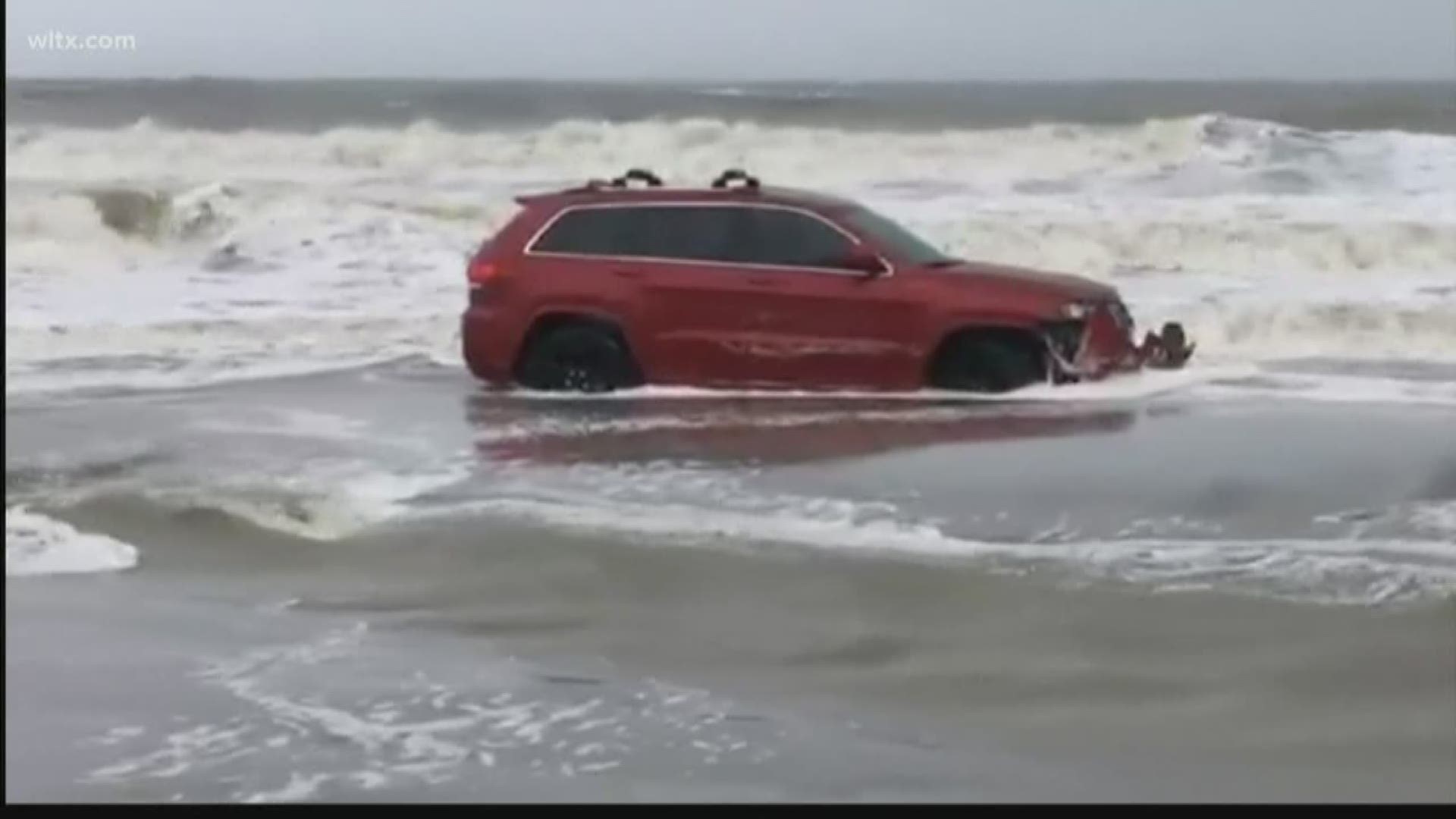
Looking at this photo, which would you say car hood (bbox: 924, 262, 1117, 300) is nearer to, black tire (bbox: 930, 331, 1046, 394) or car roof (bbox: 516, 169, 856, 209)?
black tire (bbox: 930, 331, 1046, 394)

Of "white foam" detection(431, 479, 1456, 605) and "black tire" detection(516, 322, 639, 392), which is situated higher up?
"black tire" detection(516, 322, 639, 392)

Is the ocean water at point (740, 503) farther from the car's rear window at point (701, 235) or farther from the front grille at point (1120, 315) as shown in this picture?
the car's rear window at point (701, 235)

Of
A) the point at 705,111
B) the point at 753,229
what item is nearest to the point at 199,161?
the point at 705,111

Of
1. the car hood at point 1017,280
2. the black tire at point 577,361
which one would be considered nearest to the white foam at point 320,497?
the black tire at point 577,361

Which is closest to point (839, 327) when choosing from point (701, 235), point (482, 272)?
point (701, 235)

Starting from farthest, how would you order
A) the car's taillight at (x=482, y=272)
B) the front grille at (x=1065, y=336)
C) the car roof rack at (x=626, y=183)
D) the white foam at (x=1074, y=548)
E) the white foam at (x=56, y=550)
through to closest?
1. the car roof rack at (x=626, y=183)
2. the car's taillight at (x=482, y=272)
3. the front grille at (x=1065, y=336)
4. the white foam at (x=56, y=550)
5. the white foam at (x=1074, y=548)

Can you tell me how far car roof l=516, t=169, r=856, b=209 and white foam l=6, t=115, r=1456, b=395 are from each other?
0.88 metres

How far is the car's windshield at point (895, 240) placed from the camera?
7043mm

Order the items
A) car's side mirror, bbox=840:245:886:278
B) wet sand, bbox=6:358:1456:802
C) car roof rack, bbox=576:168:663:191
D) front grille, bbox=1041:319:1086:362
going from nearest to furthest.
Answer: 1. wet sand, bbox=6:358:1456:802
2. front grille, bbox=1041:319:1086:362
3. car's side mirror, bbox=840:245:886:278
4. car roof rack, bbox=576:168:663:191

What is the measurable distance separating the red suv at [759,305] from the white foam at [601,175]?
0.82m

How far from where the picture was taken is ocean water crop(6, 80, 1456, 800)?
389 centimetres

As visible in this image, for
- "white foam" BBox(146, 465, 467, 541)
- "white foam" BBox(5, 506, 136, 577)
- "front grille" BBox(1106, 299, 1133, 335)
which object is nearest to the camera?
"white foam" BBox(5, 506, 136, 577)

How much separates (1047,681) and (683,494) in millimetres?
1674

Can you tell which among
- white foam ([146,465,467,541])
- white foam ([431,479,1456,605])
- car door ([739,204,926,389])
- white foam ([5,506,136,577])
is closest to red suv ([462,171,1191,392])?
car door ([739,204,926,389])
